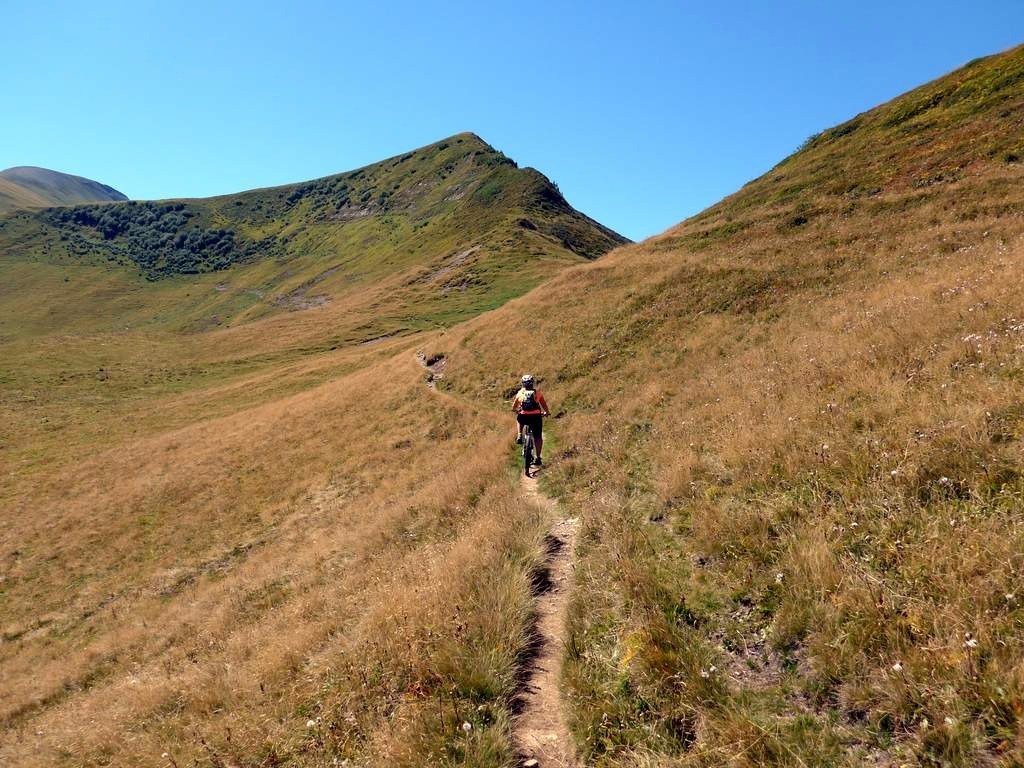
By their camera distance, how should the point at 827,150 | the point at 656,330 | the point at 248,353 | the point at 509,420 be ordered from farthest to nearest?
the point at 248,353, the point at 827,150, the point at 656,330, the point at 509,420

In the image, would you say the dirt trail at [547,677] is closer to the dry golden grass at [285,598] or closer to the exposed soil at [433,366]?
the dry golden grass at [285,598]

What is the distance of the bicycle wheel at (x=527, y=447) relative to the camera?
47.9 ft

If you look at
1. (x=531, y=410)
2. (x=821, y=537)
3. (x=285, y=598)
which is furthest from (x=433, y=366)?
(x=821, y=537)

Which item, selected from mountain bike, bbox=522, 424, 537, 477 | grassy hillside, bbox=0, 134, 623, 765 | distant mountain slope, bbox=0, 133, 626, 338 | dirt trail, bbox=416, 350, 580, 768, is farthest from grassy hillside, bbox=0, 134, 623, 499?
dirt trail, bbox=416, 350, 580, 768

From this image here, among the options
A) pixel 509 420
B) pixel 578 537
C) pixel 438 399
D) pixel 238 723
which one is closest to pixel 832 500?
pixel 578 537

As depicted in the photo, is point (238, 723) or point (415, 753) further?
point (238, 723)

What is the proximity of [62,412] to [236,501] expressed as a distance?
165 feet

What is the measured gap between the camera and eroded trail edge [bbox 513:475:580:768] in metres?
4.60

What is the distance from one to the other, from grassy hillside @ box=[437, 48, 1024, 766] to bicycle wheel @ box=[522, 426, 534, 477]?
1.02 meters

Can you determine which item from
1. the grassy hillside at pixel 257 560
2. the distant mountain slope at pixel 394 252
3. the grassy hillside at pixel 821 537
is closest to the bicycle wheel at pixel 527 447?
the grassy hillside at pixel 257 560

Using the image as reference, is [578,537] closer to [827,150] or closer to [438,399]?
[438,399]

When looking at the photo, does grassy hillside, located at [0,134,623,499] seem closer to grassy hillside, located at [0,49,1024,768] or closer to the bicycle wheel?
grassy hillside, located at [0,49,1024,768]

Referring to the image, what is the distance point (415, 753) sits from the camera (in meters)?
4.54

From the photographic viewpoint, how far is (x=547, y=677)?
5559mm
